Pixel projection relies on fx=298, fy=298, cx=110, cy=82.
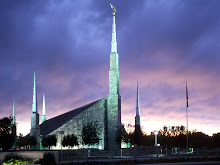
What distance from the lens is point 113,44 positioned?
59.0m

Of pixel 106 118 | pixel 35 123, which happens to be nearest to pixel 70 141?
pixel 106 118

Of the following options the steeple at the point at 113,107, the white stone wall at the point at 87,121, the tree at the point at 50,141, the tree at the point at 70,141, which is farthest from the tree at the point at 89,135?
the tree at the point at 50,141

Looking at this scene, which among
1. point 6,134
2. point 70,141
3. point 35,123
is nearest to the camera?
point 6,134

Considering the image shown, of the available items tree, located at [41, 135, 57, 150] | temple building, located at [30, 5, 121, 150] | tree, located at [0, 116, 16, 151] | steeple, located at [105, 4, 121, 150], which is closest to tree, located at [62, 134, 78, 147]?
tree, located at [41, 135, 57, 150]

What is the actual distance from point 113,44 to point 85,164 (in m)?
37.1

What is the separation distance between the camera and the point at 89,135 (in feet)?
174

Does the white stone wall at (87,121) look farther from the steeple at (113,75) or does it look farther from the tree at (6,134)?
the tree at (6,134)

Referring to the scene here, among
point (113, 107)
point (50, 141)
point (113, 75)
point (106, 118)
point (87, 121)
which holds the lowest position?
point (50, 141)

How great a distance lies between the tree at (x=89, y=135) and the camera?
52.9 meters

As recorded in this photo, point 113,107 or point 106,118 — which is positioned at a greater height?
point 113,107

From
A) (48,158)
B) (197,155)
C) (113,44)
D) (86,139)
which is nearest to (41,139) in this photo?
(86,139)

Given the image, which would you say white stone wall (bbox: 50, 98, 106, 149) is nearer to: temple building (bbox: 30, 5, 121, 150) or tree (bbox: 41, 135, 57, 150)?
temple building (bbox: 30, 5, 121, 150)

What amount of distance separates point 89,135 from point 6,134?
24.8 meters

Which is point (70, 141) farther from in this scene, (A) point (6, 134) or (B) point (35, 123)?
(A) point (6, 134)
